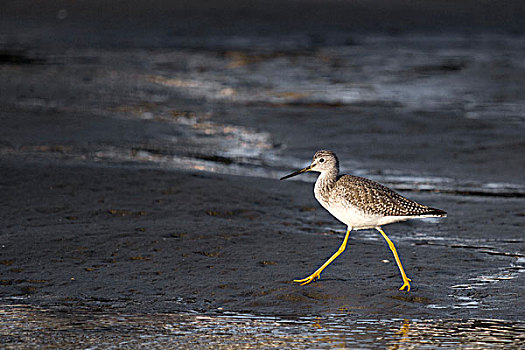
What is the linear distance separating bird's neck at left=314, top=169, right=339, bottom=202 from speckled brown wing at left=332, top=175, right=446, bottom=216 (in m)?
0.16

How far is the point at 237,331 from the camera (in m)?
6.19

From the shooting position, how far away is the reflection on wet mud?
592cm

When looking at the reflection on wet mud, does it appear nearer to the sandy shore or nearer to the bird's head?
the sandy shore

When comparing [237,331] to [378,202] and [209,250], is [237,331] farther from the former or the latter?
[209,250]

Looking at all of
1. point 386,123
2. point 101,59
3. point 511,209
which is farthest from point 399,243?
point 101,59

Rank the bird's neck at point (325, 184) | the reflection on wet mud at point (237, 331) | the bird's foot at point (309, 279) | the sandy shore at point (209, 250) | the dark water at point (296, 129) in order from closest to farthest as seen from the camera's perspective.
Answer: the reflection on wet mud at point (237, 331), the dark water at point (296, 129), the sandy shore at point (209, 250), the bird's foot at point (309, 279), the bird's neck at point (325, 184)

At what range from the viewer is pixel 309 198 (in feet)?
34.4

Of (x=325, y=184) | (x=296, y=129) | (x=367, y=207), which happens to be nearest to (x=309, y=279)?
(x=367, y=207)

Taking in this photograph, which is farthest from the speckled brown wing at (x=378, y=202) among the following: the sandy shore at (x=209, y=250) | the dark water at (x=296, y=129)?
the dark water at (x=296, y=129)

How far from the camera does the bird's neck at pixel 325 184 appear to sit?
7668mm

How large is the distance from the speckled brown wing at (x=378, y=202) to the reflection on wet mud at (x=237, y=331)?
113 cm

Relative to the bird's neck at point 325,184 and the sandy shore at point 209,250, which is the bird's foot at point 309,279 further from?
the bird's neck at point 325,184

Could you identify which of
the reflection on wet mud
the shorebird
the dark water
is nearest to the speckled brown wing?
the shorebird

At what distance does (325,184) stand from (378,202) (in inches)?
23.9
